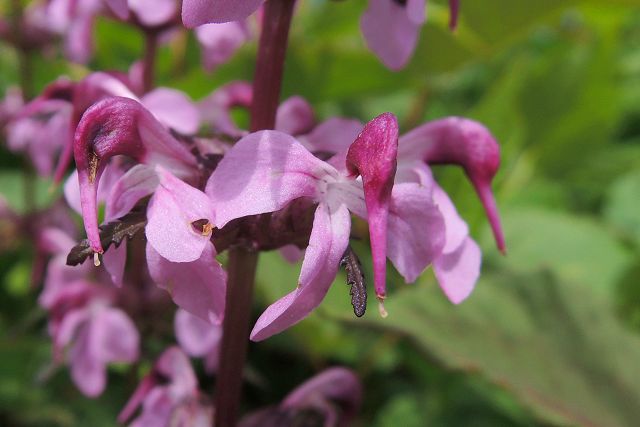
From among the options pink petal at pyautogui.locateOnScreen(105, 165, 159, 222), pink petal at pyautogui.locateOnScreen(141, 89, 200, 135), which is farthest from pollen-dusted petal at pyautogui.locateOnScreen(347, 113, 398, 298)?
pink petal at pyautogui.locateOnScreen(141, 89, 200, 135)

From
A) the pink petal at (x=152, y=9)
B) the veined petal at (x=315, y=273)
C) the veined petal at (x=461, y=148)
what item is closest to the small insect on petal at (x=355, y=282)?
the veined petal at (x=315, y=273)

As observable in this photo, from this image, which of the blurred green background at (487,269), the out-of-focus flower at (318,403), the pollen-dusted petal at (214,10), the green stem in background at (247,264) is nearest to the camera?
the pollen-dusted petal at (214,10)

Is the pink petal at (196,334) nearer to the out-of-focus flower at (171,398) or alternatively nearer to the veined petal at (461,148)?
the out-of-focus flower at (171,398)

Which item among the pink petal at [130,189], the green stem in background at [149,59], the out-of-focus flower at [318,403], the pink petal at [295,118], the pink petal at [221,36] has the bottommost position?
the out-of-focus flower at [318,403]

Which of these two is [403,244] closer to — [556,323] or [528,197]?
[556,323]

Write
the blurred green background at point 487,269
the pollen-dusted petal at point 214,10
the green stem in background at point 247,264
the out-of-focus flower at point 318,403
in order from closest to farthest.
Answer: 1. the pollen-dusted petal at point 214,10
2. the green stem in background at point 247,264
3. the out-of-focus flower at point 318,403
4. the blurred green background at point 487,269

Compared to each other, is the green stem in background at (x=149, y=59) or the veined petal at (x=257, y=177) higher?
the veined petal at (x=257, y=177)
